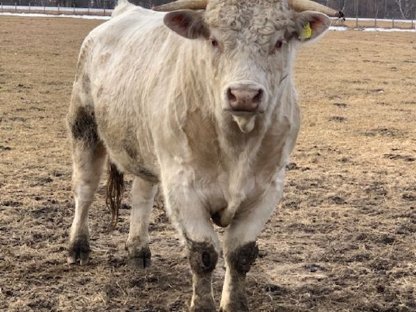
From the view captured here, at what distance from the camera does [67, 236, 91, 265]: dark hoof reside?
18.4 feet

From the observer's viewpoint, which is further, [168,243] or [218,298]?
[168,243]

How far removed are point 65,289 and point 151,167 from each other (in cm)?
108

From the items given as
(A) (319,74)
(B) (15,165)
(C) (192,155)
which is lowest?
(A) (319,74)

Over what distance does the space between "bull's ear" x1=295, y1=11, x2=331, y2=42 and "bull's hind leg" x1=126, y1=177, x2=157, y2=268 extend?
7.29ft

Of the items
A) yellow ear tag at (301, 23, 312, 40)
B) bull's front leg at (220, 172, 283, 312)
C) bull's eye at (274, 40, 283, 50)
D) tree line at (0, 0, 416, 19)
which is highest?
yellow ear tag at (301, 23, 312, 40)

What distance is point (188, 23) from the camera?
160 inches

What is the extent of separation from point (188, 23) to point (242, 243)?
1.38 meters

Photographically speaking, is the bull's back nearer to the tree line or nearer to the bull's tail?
the bull's tail

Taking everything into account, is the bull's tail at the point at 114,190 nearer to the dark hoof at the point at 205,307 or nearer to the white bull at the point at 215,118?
the white bull at the point at 215,118

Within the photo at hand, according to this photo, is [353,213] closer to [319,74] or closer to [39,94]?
[39,94]

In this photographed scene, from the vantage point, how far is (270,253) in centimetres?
584

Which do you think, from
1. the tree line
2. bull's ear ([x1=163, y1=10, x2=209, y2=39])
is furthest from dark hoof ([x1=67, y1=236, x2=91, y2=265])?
the tree line

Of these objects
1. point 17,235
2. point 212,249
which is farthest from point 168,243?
point 212,249

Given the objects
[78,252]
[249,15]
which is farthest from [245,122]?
[78,252]
